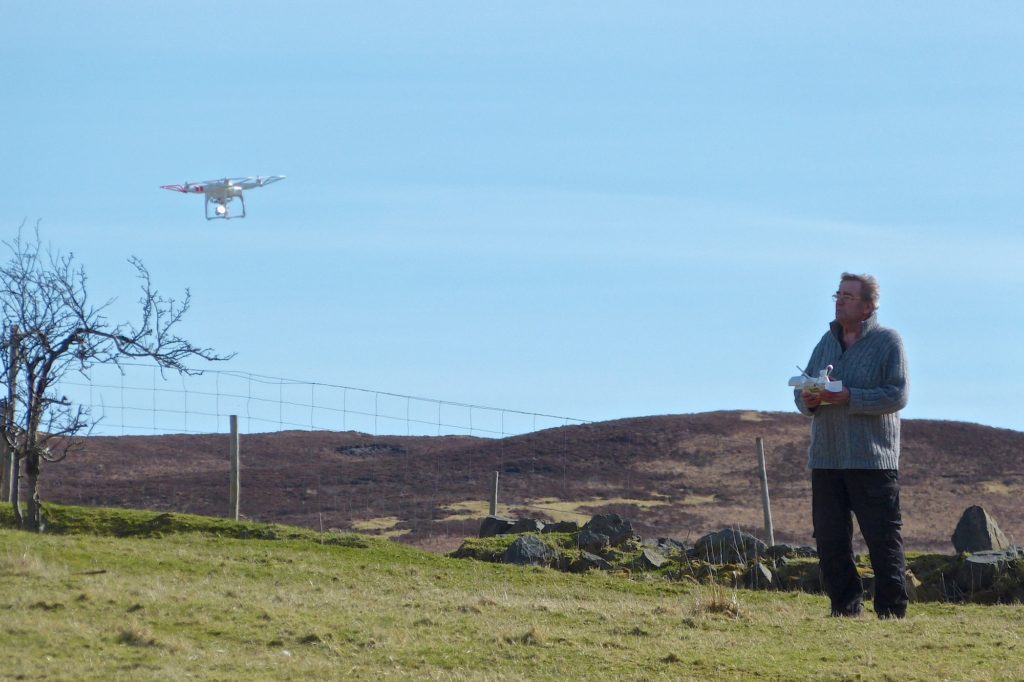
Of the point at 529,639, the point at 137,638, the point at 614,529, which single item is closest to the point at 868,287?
the point at 529,639

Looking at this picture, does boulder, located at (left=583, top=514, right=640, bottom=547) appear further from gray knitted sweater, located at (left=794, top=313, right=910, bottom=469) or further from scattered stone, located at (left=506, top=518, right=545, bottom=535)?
gray knitted sweater, located at (left=794, top=313, right=910, bottom=469)

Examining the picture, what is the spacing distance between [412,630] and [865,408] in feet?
11.1

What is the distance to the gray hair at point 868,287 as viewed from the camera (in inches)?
390

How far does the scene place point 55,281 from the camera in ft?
58.2

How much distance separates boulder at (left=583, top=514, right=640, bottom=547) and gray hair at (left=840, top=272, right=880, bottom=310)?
6575 mm

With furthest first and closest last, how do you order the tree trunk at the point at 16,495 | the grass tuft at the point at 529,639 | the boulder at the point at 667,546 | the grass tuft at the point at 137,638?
the tree trunk at the point at 16,495
the boulder at the point at 667,546
the grass tuft at the point at 529,639
the grass tuft at the point at 137,638

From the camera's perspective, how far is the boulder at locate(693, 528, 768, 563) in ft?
50.6

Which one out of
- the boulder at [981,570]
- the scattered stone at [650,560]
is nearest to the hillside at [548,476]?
the scattered stone at [650,560]

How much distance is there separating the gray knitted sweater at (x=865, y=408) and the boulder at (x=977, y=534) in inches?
285

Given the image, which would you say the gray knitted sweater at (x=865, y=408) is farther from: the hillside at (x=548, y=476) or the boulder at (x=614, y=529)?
the hillside at (x=548, y=476)

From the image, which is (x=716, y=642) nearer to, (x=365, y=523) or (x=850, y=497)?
(x=850, y=497)

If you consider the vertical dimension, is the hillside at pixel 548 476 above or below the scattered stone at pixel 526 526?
above

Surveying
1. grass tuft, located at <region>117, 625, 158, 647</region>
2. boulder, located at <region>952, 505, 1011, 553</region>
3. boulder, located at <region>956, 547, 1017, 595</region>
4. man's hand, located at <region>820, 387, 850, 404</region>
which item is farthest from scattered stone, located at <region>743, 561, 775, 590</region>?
grass tuft, located at <region>117, 625, 158, 647</region>

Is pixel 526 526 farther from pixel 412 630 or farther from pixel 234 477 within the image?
pixel 412 630
